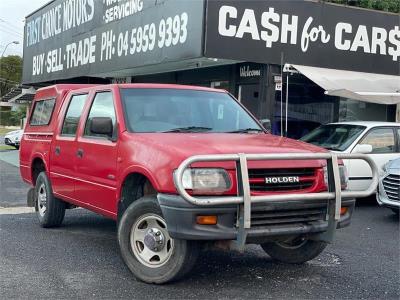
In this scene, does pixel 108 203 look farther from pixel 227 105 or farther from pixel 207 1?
pixel 207 1

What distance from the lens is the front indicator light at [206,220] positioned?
4312mm

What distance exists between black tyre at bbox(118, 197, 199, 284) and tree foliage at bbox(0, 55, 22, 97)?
79.5m

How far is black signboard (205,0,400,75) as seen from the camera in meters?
12.4

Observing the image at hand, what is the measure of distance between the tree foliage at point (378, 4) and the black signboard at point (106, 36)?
4341 millimetres

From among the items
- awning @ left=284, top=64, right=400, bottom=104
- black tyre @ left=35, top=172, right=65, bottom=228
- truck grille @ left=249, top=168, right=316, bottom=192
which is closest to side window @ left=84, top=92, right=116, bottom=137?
black tyre @ left=35, top=172, right=65, bottom=228

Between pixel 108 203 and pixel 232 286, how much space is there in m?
1.53

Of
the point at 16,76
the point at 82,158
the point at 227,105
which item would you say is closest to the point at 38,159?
the point at 82,158

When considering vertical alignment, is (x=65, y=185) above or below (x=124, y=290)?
above

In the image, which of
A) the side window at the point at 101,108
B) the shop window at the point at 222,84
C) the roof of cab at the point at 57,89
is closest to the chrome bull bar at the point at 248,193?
the side window at the point at 101,108

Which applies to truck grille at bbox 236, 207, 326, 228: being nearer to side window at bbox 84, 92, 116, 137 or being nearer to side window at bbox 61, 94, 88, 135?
side window at bbox 84, 92, 116, 137

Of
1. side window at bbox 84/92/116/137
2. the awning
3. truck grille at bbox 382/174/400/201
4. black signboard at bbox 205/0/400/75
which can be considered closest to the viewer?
side window at bbox 84/92/116/137

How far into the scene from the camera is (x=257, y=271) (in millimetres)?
5391

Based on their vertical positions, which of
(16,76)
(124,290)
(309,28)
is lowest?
(124,290)

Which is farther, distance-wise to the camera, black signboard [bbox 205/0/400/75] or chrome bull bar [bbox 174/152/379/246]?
black signboard [bbox 205/0/400/75]
